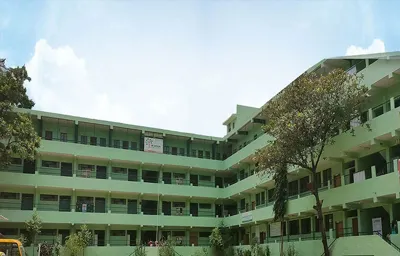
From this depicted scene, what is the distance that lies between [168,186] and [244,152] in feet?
26.5

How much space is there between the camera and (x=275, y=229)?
39.4 metres

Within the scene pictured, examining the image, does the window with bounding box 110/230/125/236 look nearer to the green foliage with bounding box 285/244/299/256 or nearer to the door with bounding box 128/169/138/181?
the door with bounding box 128/169/138/181

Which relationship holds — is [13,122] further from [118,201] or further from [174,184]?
[174,184]

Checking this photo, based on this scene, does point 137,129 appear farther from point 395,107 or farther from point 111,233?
point 395,107

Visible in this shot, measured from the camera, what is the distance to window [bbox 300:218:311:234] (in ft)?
116

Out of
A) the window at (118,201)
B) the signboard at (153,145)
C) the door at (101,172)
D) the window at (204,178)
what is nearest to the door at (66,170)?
the door at (101,172)

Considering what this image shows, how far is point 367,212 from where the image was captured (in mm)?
29047

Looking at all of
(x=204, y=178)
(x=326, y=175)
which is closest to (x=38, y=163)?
(x=204, y=178)

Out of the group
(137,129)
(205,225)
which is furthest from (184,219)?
(137,129)

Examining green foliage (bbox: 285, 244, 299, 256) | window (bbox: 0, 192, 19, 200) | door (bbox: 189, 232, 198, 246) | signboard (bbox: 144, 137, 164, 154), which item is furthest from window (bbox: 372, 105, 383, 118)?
window (bbox: 0, 192, 19, 200)

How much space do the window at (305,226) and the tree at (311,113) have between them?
27.3ft

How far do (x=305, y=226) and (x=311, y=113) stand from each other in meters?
12.6

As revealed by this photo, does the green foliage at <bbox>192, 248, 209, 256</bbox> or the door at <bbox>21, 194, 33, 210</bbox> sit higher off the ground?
the door at <bbox>21, 194, 33, 210</bbox>

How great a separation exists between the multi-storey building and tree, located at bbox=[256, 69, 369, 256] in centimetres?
216
